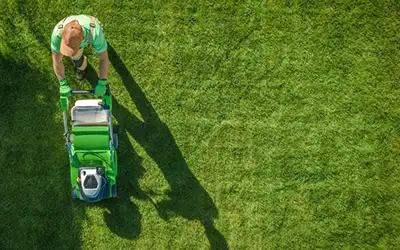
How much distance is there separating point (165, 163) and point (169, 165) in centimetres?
8

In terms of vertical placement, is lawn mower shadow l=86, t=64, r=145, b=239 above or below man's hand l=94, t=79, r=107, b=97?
below

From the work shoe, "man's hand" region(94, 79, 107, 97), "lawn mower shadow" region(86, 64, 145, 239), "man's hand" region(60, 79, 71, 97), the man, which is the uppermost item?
the man

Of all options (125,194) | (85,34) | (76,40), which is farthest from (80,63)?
(125,194)

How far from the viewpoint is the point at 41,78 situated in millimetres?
7391

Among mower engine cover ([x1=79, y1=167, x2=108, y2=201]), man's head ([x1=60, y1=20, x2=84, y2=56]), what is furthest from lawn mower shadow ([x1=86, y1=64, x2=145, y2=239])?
man's head ([x1=60, y1=20, x2=84, y2=56])

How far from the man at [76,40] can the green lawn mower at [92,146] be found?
44cm

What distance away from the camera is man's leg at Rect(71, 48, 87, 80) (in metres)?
6.66

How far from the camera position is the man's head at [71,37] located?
18.3ft

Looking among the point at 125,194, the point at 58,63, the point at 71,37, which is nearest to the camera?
the point at 71,37

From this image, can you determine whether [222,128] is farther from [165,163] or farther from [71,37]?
[71,37]

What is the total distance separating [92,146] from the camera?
6832 millimetres

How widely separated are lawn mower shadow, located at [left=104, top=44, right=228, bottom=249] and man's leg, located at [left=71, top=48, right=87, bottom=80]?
0.63 meters

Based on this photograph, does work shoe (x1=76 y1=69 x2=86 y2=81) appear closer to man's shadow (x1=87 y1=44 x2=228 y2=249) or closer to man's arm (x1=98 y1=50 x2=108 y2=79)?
man's shadow (x1=87 y1=44 x2=228 y2=249)

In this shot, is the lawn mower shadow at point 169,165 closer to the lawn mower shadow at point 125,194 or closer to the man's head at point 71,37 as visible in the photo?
the lawn mower shadow at point 125,194
